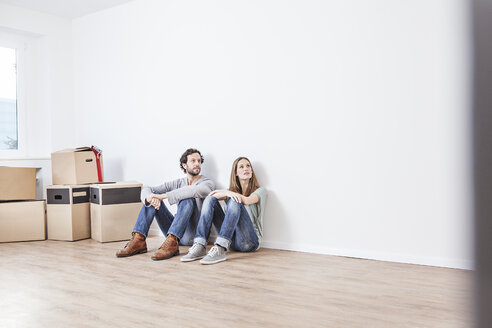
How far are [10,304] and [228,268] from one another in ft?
3.96

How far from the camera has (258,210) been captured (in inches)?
132

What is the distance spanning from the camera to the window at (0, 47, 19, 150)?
4527 millimetres

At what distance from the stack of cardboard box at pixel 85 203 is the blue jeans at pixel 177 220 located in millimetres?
552

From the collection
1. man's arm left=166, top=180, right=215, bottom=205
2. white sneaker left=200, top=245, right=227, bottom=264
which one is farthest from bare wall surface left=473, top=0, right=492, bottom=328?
man's arm left=166, top=180, right=215, bottom=205

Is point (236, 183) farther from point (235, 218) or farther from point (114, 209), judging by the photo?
point (114, 209)

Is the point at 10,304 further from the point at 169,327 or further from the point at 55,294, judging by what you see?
the point at 169,327

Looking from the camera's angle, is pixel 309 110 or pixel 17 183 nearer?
pixel 309 110

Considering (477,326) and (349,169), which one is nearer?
(477,326)

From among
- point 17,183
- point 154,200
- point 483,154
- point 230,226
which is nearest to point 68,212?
point 17,183

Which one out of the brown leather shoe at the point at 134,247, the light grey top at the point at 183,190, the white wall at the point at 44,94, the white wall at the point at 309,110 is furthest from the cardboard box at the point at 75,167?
the brown leather shoe at the point at 134,247

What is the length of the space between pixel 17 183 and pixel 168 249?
1.74 meters

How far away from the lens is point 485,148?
0.85 feet

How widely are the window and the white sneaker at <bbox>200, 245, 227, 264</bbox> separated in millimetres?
2747

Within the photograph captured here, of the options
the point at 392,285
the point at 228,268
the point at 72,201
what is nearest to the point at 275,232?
the point at 228,268
